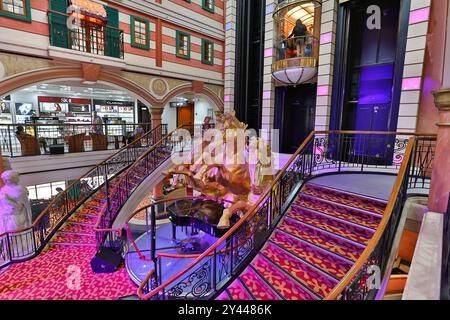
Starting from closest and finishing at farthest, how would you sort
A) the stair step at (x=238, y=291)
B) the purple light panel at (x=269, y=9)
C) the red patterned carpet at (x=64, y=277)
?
the stair step at (x=238, y=291) < the red patterned carpet at (x=64, y=277) < the purple light panel at (x=269, y=9)

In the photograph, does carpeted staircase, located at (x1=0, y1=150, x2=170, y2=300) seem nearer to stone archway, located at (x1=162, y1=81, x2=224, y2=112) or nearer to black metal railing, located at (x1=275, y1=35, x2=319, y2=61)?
stone archway, located at (x1=162, y1=81, x2=224, y2=112)

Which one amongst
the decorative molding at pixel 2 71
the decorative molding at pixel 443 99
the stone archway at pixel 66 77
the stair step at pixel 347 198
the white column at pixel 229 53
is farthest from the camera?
the white column at pixel 229 53

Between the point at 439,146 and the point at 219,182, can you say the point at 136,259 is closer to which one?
the point at 219,182

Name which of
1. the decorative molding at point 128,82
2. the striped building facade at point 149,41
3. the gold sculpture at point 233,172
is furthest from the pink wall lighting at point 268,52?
the gold sculpture at point 233,172

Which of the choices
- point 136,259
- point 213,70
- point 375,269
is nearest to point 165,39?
point 213,70

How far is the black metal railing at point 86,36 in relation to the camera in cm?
673

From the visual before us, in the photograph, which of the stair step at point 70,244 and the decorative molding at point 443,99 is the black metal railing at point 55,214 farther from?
the decorative molding at point 443,99

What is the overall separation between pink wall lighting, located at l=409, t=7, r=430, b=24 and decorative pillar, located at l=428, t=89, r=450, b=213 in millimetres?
4137

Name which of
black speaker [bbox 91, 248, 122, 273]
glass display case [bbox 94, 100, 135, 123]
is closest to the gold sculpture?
black speaker [bbox 91, 248, 122, 273]

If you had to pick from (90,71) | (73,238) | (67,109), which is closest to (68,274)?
(73,238)

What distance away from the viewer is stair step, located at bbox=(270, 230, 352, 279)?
320 cm

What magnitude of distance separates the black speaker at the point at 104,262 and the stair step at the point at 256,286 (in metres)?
3.47

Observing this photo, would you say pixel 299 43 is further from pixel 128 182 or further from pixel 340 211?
pixel 128 182

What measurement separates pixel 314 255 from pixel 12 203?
7.07 m
